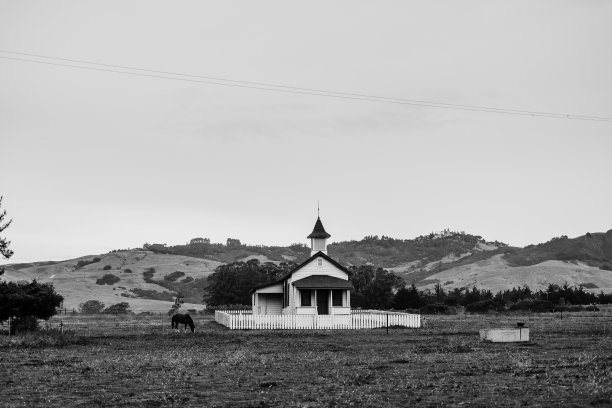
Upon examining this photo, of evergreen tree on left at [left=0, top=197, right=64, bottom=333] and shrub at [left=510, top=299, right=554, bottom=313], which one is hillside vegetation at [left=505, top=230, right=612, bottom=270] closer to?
shrub at [left=510, top=299, right=554, bottom=313]

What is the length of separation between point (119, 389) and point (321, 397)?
480cm

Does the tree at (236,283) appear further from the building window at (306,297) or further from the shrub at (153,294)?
the building window at (306,297)

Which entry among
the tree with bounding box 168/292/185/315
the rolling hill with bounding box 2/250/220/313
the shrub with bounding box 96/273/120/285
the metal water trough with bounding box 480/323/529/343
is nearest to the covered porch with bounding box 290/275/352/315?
the metal water trough with bounding box 480/323/529/343

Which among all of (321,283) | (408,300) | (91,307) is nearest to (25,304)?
(321,283)

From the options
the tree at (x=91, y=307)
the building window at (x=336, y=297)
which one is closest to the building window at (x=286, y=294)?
the building window at (x=336, y=297)

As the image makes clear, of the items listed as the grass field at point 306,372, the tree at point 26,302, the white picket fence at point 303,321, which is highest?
the tree at point 26,302

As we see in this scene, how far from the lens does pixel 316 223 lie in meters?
62.6

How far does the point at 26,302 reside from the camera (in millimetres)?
42094

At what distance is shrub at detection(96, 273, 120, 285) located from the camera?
432ft

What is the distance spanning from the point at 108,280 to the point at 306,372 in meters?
115

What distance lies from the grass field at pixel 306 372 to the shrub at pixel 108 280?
9692 centimetres

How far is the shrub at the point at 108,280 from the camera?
131750 millimetres

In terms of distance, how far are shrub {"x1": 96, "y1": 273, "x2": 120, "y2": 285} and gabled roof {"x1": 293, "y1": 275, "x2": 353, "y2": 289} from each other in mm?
81014

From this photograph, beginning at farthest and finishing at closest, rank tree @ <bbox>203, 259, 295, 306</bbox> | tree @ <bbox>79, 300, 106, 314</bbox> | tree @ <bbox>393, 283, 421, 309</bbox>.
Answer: tree @ <bbox>79, 300, 106, 314</bbox>
tree @ <bbox>203, 259, 295, 306</bbox>
tree @ <bbox>393, 283, 421, 309</bbox>
